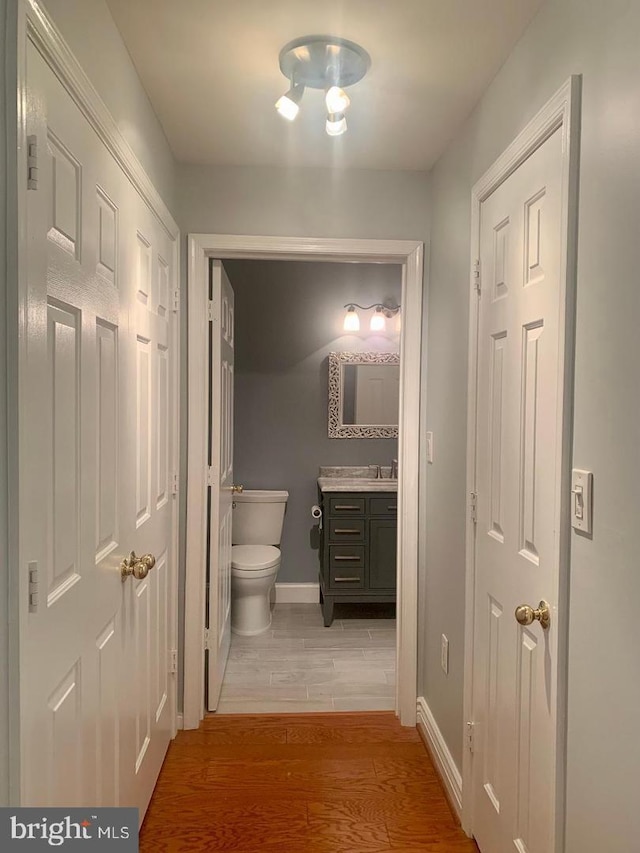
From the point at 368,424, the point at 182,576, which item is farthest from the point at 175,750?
the point at 368,424

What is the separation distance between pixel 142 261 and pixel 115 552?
90 cm

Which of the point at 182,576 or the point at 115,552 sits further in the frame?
the point at 182,576

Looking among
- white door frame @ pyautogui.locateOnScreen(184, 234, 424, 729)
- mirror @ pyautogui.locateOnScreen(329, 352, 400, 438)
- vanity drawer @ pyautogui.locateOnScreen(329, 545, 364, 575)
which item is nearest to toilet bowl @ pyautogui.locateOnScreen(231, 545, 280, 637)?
vanity drawer @ pyautogui.locateOnScreen(329, 545, 364, 575)

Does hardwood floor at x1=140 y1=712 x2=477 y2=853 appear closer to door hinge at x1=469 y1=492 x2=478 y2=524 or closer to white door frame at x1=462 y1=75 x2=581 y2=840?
white door frame at x1=462 y1=75 x2=581 y2=840

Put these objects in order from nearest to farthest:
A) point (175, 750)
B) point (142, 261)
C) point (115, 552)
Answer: point (115, 552), point (142, 261), point (175, 750)

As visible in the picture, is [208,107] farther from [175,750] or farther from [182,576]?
[175,750]

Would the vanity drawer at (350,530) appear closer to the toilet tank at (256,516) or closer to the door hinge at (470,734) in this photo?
the toilet tank at (256,516)

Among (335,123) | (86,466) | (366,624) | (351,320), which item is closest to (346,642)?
(366,624)

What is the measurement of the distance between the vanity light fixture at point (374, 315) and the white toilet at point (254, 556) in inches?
48.1

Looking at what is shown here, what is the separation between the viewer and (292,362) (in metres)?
4.01

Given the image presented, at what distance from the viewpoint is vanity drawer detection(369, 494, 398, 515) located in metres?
3.58

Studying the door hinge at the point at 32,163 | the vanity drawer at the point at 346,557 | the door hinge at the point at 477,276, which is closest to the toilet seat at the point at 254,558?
the vanity drawer at the point at 346,557

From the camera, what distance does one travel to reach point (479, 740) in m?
1.83

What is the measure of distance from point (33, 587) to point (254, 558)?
2.50 metres
